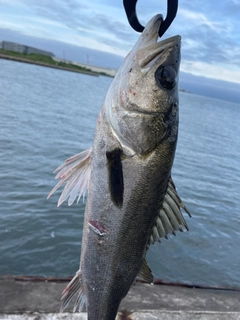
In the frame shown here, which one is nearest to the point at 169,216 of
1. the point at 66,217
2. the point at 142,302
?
the point at 142,302

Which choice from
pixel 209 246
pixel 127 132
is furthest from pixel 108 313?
pixel 209 246

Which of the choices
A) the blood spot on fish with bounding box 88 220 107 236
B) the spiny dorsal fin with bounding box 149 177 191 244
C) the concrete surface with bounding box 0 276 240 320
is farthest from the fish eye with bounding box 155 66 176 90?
the concrete surface with bounding box 0 276 240 320

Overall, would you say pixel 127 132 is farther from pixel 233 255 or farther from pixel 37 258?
pixel 233 255

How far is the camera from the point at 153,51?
242 cm

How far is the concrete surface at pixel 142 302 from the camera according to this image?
3887mm

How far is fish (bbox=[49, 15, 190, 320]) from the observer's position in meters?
2.45

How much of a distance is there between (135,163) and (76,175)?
0.51 meters

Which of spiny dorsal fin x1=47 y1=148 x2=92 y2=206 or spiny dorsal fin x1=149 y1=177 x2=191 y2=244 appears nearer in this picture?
spiny dorsal fin x1=149 y1=177 x2=191 y2=244

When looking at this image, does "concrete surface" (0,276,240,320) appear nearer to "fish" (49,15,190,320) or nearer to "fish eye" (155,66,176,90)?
"fish" (49,15,190,320)

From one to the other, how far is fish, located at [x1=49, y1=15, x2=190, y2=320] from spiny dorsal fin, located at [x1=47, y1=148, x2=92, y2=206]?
0.07 meters

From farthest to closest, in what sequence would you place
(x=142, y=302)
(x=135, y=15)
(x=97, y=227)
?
1. (x=142, y=302)
2. (x=97, y=227)
3. (x=135, y=15)

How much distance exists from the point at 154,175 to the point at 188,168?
60.7 ft

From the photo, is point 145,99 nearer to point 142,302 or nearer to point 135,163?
point 135,163

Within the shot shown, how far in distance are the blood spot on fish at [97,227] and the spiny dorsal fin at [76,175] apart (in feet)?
0.83
